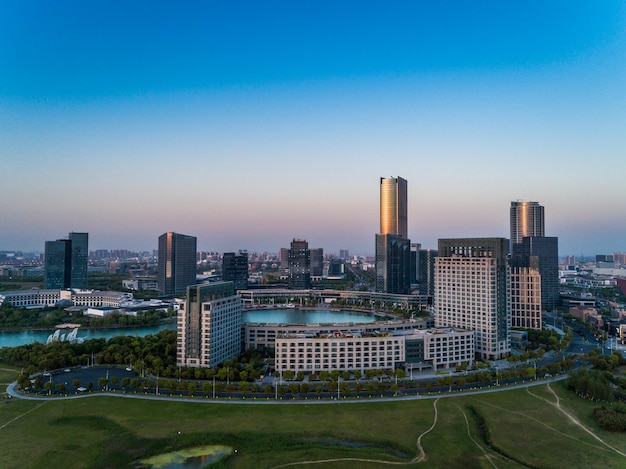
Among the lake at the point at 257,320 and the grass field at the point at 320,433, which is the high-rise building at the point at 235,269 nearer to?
the lake at the point at 257,320

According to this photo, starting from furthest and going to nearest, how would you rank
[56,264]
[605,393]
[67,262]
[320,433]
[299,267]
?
1. [299,267]
2. [67,262]
3. [56,264]
4. [605,393]
5. [320,433]

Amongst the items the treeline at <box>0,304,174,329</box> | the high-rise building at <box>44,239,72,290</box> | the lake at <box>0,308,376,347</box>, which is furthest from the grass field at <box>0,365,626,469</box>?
the high-rise building at <box>44,239,72,290</box>

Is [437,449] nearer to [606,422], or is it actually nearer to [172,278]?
[606,422]

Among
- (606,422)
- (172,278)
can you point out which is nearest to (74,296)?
(172,278)

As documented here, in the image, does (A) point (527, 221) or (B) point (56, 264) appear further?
(A) point (527, 221)

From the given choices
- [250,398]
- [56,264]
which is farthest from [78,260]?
[250,398]

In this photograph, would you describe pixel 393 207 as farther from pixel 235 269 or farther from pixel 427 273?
pixel 235 269
